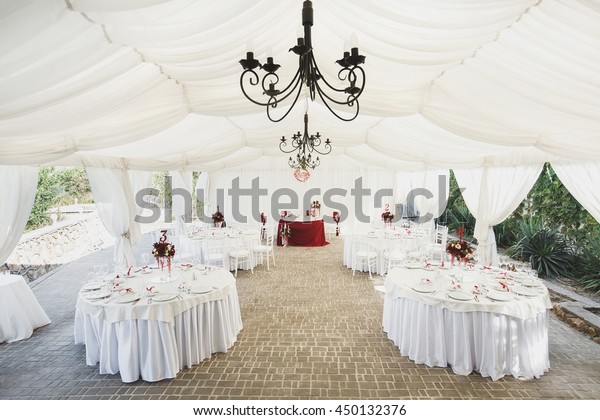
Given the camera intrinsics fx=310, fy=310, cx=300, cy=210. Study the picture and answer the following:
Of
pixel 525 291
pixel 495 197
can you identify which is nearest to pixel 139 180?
pixel 525 291

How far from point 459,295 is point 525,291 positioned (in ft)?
2.54

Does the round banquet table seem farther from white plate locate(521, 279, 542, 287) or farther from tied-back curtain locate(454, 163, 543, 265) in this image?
tied-back curtain locate(454, 163, 543, 265)

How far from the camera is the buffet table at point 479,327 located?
3.30 metres

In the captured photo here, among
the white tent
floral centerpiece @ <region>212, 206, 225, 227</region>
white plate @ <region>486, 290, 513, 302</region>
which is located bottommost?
white plate @ <region>486, 290, 513, 302</region>

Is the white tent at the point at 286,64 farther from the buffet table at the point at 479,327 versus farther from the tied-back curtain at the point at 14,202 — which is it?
the buffet table at the point at 479,327

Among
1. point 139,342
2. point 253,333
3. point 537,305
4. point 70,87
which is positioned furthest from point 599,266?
point 70,87

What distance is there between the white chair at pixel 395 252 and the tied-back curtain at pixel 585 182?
126 inches

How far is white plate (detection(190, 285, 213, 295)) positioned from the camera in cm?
363

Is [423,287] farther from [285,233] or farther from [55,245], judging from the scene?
[55,245]

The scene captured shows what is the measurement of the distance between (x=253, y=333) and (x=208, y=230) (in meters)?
4.52

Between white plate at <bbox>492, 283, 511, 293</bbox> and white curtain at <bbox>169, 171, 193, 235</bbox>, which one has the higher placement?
white curtain at <bbox>169, 171, 193, 235</bbox>

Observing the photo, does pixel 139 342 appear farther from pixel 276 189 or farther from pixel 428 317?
pixel 276 189

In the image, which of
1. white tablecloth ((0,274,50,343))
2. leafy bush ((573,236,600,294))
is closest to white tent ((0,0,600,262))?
white tablecloth ((0,274,50,343))

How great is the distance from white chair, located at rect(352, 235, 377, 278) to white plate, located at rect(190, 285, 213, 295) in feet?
12.8
